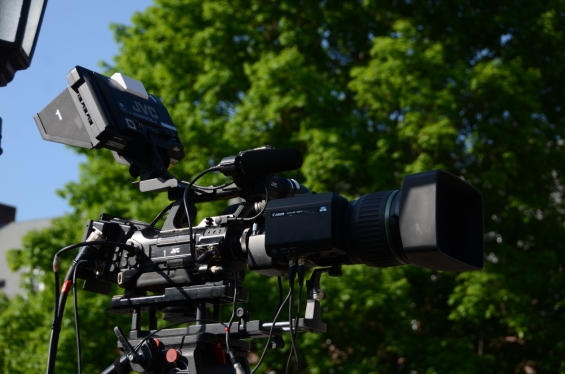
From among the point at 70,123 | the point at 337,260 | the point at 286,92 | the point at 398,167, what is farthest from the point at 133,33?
the point at 337,260

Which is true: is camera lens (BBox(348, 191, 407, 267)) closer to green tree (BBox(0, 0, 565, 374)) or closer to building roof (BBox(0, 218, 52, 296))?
green tree (BBox(0, 0, 565, 374))

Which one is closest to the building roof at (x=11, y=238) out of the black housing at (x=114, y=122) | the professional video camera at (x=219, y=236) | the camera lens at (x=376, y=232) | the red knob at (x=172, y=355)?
the black housing at (x=114, y=122)

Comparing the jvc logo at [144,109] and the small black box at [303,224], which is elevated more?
the jvc logo at [144,109]

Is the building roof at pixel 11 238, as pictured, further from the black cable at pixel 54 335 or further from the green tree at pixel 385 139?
the black cable at pixel 54 335

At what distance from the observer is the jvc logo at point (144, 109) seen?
3938mm

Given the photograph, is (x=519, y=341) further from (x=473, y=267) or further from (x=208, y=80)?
(x=473, y=267)

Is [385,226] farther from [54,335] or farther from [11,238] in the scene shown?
[11,238]

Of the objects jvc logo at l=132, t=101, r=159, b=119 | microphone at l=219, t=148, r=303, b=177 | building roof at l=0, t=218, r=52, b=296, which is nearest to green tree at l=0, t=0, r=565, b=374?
jvc logo at l=132, t=101, r=159, b=119

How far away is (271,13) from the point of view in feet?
45.6

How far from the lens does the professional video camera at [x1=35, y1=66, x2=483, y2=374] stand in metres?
3.15

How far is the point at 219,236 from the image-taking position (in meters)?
3.45

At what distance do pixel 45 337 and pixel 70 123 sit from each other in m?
8.89

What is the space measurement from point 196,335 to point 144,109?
3.92ft

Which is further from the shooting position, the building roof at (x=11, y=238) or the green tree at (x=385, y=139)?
the building roof at (x=11, y=238)
